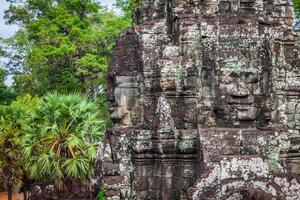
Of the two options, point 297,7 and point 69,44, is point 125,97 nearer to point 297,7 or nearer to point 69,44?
point 297,7

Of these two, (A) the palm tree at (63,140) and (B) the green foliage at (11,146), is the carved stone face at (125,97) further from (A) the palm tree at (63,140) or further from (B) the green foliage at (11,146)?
(B) the green foliage at (11,146)

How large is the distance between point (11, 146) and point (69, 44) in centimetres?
938

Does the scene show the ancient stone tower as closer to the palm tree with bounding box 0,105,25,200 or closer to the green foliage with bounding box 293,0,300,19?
the palm tree with bounding box 0,105,25,200

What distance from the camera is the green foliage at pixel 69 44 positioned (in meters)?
23.1

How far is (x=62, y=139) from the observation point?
1238 cm

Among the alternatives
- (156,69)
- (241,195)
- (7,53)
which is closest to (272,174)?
(241,195)

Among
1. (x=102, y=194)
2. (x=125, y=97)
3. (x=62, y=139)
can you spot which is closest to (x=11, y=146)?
(x=62, y=139)

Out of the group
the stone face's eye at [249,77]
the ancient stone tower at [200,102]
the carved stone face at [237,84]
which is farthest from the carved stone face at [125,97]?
the stone face's eye at [249,77]

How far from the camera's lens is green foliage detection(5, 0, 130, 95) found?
23141 millimetres

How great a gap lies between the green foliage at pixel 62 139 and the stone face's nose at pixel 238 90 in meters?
5.36

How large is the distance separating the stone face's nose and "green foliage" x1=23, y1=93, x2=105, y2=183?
5359 mm

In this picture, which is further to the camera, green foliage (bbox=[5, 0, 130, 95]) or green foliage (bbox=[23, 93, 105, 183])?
green foliage (bbox=[5, 0, 130, 95])

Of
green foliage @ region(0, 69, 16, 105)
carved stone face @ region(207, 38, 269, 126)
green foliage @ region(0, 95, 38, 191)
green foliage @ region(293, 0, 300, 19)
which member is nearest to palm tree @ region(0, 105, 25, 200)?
green foliage @ region(0, 95, 38, 191)

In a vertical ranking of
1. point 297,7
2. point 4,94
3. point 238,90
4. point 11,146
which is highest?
point 297,7
